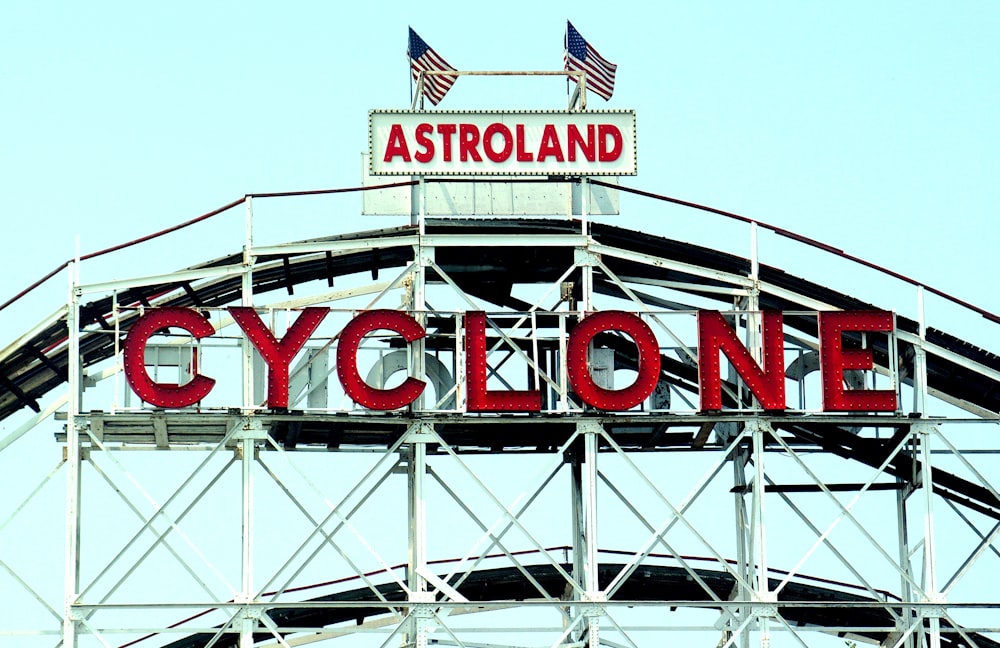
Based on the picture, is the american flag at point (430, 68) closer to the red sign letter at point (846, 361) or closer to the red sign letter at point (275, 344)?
the red sign letter at point (275, 344)

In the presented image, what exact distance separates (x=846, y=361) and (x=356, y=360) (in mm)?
12132

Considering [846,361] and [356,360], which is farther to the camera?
[846,361]

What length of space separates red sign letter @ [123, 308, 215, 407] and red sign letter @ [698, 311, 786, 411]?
1205 centimetres

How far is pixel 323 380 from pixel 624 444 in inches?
344

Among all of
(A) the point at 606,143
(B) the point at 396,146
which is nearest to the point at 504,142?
(A) the point at 606,143

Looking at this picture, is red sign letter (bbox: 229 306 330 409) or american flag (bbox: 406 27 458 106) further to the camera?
american flag (bbox: 406 27 458 106)

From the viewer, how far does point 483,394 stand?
182ft

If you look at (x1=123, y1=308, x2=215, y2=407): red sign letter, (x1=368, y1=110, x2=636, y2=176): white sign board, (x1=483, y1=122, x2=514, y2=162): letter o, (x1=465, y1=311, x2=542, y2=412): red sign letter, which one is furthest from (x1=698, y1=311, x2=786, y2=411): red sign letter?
(x1=123, y1=308, x2=215, y2=407): red sign letter

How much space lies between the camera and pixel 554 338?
58.5 m

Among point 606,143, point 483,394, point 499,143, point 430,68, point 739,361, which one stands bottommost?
point 483,394

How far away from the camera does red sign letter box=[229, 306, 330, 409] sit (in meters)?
55.1

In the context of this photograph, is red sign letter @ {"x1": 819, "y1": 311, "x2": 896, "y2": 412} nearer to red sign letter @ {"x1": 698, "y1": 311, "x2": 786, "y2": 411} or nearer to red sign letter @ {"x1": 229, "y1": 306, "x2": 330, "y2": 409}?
red sign letter @ {"x1": 698, "y1": 311, "x2": 786, "y2": 411}

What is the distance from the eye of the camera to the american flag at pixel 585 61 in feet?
198

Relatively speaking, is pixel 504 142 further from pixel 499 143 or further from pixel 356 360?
pixel 356 360
